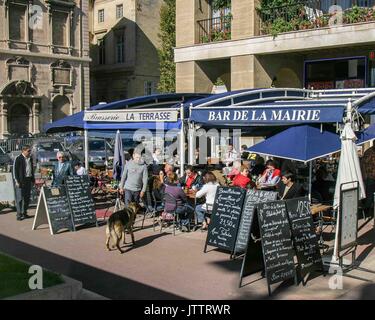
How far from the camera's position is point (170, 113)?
462 inches

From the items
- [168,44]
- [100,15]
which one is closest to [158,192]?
[168,44]

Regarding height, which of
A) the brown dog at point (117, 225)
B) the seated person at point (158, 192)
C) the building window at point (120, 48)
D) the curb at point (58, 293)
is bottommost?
the curb at point (58, 293)

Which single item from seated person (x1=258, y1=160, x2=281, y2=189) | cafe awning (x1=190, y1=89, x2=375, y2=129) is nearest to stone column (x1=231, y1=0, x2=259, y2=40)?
cafe awning (x1=190, y1=89, x2=375, y2=129)

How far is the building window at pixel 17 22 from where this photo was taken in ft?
136

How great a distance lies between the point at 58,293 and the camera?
651cm

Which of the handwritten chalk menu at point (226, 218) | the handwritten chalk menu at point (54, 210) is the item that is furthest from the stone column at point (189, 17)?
the handwritten chalk menu at point (226, 218)

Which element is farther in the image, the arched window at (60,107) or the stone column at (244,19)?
the arched window at (60,107)

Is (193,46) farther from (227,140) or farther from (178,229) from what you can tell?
(178,229)

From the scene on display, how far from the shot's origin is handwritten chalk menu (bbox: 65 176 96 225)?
11.5m

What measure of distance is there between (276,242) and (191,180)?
5.23 m

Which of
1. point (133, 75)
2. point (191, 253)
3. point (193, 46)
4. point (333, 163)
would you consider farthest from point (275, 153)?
point (133, 75)

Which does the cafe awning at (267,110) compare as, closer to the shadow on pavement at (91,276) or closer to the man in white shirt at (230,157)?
the man in white shirt at (230,157)

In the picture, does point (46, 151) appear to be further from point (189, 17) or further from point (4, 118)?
point (4, 118)

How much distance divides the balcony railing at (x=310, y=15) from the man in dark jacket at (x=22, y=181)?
35.9ft
